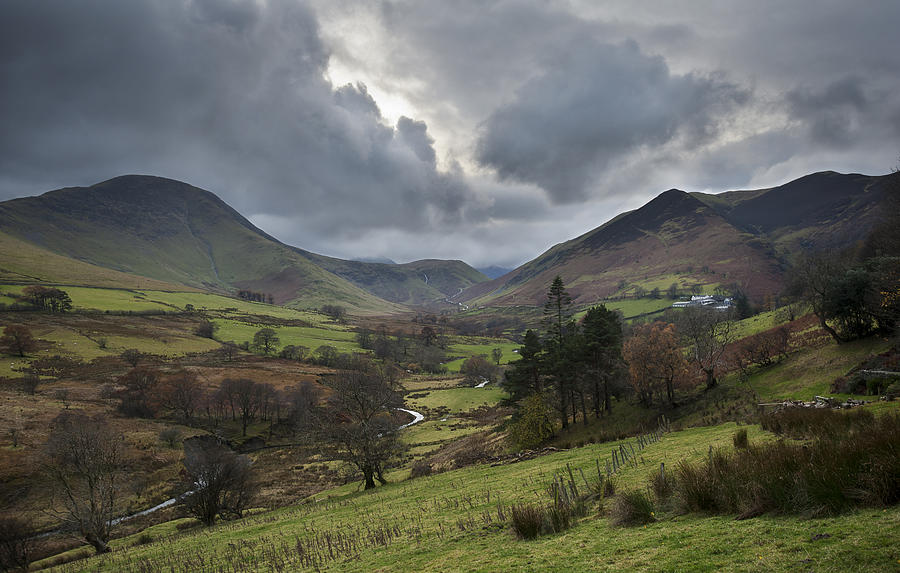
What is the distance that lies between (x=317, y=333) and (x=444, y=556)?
177754 mm

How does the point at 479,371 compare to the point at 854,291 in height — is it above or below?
below

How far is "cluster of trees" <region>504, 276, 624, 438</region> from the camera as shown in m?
47.4

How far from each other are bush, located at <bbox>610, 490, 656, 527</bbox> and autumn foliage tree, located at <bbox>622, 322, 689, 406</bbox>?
123 ft

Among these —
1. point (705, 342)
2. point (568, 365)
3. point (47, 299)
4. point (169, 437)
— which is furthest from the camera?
point (47, 299)

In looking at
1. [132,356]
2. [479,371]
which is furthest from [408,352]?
[132,356]

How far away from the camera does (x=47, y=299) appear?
467 feet

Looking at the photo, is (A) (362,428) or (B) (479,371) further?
(B) (479,371)

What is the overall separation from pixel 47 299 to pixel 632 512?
204135 millimetres

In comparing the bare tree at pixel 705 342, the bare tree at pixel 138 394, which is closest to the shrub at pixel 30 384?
the bare tree at pixel 138 394

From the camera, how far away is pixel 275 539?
68.2 feet

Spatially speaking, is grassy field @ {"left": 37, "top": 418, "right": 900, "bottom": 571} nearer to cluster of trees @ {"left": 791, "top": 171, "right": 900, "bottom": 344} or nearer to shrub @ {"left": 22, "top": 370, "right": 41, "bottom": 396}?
cluster of trees @ {"left": 791, "top": 171, "right": 900, "bottom": 344}

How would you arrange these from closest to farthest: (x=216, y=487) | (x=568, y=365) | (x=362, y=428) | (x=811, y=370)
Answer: (x=216, y=487) < (x=362, y=428) < (x=811, y=370) < (x=568, y=365)

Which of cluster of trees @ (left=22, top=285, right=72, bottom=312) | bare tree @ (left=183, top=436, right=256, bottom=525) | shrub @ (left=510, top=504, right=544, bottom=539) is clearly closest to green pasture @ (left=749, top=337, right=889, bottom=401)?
shrub @ (left=510, top=504, right=544, bottom=539)

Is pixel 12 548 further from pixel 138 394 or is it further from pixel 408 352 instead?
pixel 408 352
